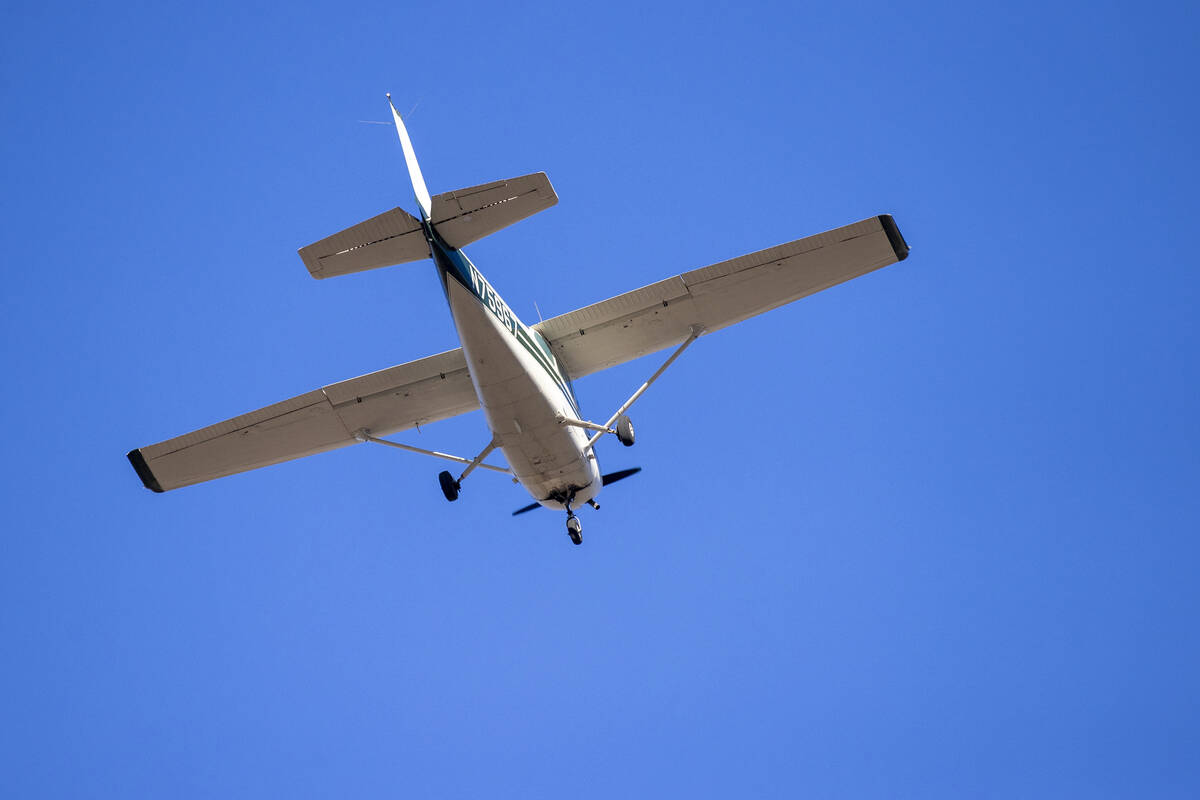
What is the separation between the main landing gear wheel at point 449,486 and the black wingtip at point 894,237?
25.3 feet

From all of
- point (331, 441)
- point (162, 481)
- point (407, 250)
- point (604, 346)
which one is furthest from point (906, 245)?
point (162, 481)

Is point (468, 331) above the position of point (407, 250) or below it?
below

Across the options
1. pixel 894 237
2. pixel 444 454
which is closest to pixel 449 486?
pixel 444 454

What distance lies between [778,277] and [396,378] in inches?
250

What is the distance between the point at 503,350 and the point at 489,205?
2.02 meters

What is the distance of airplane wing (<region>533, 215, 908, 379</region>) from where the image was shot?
18875 mm

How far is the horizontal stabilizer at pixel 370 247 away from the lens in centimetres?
1681

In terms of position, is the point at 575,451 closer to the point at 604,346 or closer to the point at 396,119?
the point at 604,346

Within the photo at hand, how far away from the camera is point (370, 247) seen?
16969 mm

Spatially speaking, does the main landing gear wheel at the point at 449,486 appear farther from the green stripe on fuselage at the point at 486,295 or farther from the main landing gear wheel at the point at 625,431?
the main landing gear wheel at the point at 625,431

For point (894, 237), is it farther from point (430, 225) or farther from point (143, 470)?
point (143, 470)

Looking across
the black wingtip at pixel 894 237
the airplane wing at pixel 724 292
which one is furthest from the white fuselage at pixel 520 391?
the black wingtip at pixel 894 237

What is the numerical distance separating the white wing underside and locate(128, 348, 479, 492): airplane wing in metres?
0.02

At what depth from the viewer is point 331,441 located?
20.8m
